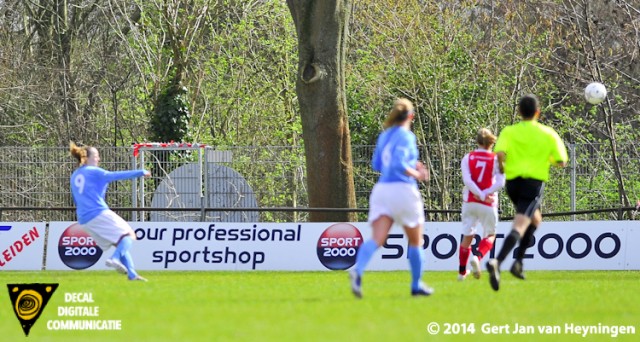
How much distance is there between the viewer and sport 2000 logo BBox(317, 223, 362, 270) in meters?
21.8

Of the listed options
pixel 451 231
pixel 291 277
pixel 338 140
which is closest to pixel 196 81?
pixel 338 140

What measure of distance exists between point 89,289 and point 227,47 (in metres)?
21.6

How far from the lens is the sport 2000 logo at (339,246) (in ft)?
71.6

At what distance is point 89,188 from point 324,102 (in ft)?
25.1

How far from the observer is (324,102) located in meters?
23.7

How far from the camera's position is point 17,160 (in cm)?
2686

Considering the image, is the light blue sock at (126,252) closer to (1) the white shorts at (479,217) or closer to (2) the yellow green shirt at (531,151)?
(1) the white shorts at (479,217)

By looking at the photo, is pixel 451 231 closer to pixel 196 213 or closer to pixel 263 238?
pixel 263 238

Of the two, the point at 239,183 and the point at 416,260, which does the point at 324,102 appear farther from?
Result: the point at 416,260

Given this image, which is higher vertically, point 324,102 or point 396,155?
point 324,102

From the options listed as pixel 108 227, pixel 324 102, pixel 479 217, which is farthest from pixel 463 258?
pixel 324 102

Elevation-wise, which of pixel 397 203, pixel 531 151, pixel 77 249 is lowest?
pixel 77 249

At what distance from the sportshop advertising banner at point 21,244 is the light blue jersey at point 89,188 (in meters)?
5.84

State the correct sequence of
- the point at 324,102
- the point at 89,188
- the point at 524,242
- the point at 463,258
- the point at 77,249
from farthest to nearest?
the point at 324,102
the point at 77,249
the point at 89,188
the point at 463,258
the point at 524,242
